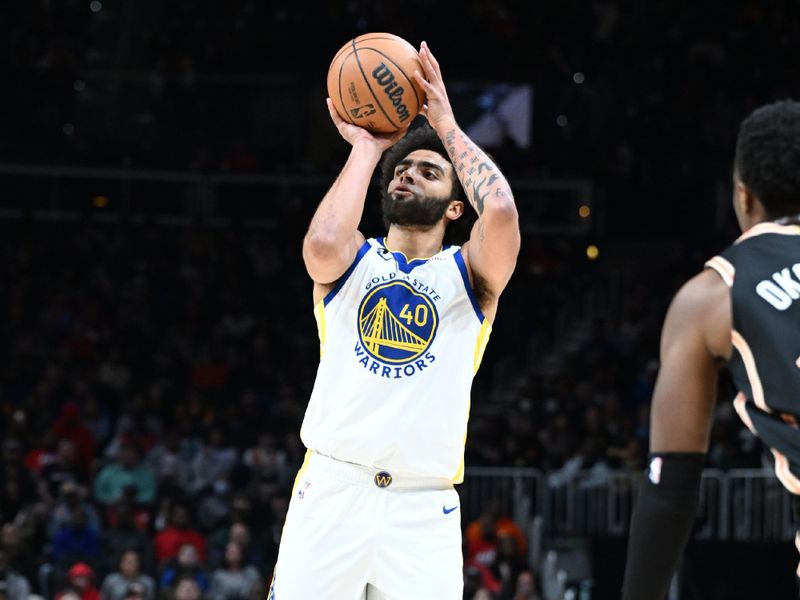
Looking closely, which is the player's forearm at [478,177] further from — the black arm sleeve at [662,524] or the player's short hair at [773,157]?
the black arm sleeve at [662,524]

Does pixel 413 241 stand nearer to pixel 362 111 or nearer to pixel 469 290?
pixel 469 290

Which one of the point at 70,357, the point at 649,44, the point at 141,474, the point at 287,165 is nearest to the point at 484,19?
the point at 649,44

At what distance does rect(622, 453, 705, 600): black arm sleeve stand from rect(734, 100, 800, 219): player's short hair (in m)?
0.65

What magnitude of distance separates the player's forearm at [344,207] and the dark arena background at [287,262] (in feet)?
24.7

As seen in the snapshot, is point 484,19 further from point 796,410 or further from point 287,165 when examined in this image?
point 796,410

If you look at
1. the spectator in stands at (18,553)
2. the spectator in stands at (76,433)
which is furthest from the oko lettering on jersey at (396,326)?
the spectator in stands at (76,433)

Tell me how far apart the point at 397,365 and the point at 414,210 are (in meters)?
0.68

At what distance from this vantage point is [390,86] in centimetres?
530

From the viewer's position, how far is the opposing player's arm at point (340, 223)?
5.03 meters

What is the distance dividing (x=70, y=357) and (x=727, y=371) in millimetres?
14278

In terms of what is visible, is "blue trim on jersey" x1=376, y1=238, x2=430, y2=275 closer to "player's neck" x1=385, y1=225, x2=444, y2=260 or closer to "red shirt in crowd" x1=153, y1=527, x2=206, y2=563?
"player's neck" x1=385, y1=225, x2=444, y2=260

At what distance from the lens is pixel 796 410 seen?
306 cm

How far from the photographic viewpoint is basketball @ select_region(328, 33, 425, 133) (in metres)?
5.31

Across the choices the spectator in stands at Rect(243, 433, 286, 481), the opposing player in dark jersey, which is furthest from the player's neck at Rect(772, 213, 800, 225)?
the spectator in stands at Rect(243, 433, 286, 481)
